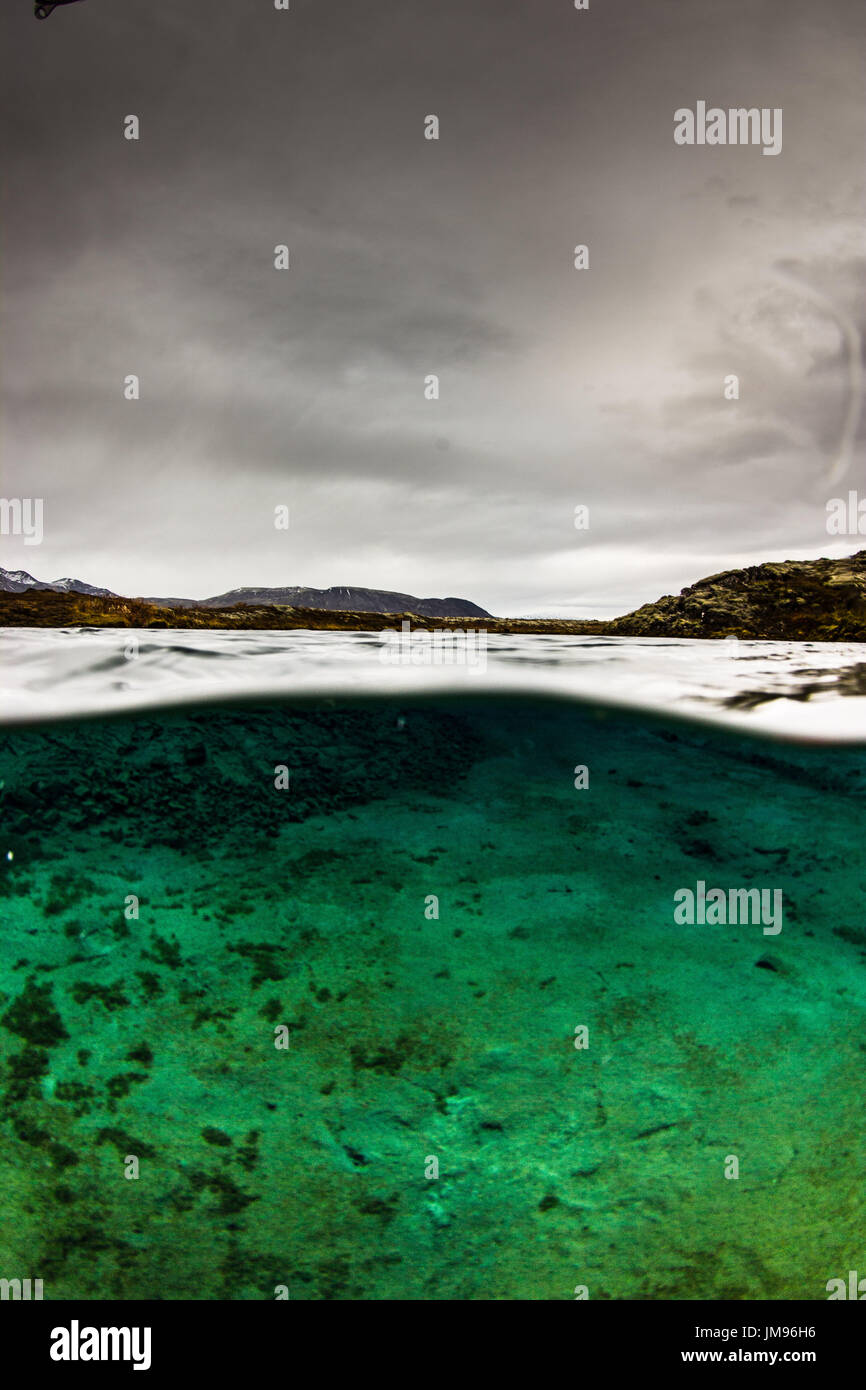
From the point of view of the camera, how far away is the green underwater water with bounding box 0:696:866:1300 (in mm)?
4402

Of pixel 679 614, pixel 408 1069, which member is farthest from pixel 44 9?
pixel 679 614

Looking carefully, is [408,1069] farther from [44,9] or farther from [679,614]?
[679,614]

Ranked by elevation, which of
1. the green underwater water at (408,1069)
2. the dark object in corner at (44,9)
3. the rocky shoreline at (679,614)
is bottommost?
the green underwater water at (408,1069)

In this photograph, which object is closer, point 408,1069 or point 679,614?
point 408,1069

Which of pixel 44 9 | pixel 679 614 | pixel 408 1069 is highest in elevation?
pixel 44 9

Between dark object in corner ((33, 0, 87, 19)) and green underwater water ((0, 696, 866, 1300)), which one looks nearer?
green underwater water ((0, 696, 866, 1300))

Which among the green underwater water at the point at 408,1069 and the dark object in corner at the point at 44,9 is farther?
the dark object in corner at the point at 44,9

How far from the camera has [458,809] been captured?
5930 mm

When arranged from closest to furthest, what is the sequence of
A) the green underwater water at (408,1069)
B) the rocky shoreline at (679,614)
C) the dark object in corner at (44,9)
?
the green underwater water at (408,1069)
the dark object in corner at (44,9)
the rocky shoreline at (679,614)

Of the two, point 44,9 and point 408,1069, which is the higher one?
point 44,9

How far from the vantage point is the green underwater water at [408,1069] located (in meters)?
4.40

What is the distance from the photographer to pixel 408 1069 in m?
4.54
